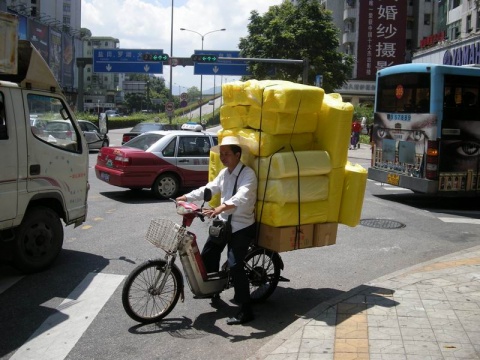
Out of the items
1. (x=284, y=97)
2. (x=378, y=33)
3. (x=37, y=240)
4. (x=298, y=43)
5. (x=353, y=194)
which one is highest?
(x=378, y=33)

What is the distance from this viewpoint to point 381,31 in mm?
59281

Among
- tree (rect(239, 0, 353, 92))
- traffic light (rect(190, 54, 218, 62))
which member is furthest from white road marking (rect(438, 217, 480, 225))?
tree (rect(239, 0, 353, 92))

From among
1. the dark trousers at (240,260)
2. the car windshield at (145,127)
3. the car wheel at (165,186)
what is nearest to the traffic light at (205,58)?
the car windshield at (145,127)

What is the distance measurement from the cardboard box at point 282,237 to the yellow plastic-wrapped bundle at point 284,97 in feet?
3.67

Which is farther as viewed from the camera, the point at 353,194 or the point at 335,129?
the point at 353,194

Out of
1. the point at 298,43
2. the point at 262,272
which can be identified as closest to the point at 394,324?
the point at 262,272

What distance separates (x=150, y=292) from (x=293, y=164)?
1.75 meters

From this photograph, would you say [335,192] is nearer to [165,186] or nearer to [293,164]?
[293,164]

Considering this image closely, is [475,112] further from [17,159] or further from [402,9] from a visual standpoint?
[402,9]

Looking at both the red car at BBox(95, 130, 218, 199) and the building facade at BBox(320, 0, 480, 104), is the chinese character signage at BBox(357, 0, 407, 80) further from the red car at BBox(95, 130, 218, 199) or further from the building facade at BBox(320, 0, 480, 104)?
the red car at BBox(95, 130, 218, 199)

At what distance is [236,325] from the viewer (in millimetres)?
5004

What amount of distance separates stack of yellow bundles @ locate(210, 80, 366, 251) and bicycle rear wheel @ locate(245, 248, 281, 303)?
0.29 meters

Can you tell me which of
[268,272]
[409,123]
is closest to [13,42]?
[268,272]

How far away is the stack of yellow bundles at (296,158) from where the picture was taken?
199 inches
